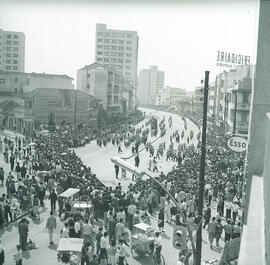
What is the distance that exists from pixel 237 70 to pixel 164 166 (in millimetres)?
39999

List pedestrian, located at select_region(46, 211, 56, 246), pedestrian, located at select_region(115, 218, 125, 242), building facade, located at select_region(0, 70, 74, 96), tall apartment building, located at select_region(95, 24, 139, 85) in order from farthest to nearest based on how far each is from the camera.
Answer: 1. tall apartment building, located at select_region(95, 24, 139, 85)
2. building facade, located at select_region(0, 70, 74, 96)
3. pedestrian, located at select_region(46, 211, 56, 246)
4. pedestrian, located at select_region(115, 218, 125, 242)

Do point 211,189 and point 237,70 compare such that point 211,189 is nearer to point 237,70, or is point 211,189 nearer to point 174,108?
point 237,70

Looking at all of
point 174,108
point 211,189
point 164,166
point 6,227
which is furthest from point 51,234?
point 174,108

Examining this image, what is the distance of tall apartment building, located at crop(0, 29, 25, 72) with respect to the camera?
110750 millimetres

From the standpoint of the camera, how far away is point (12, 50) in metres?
111

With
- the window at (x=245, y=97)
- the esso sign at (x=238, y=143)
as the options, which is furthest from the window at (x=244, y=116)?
the esso sign at (x=238, y=143)

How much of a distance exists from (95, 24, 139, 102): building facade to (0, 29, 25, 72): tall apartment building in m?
27.6

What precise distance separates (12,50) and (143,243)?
10488cm

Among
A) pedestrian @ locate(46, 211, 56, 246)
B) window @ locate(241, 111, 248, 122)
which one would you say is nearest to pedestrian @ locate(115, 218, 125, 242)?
pedestrian @ locate(46, 211, 56, 246)

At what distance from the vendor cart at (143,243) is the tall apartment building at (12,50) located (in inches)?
4053

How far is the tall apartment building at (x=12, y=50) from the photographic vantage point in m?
111

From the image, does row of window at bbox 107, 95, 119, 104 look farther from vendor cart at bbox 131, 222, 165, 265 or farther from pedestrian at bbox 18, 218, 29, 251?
vendor cart at bbox 131, 222, 165, 265

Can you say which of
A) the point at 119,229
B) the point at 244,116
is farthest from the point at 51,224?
the point at 244,116

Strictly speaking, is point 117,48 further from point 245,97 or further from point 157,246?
point 157,246
